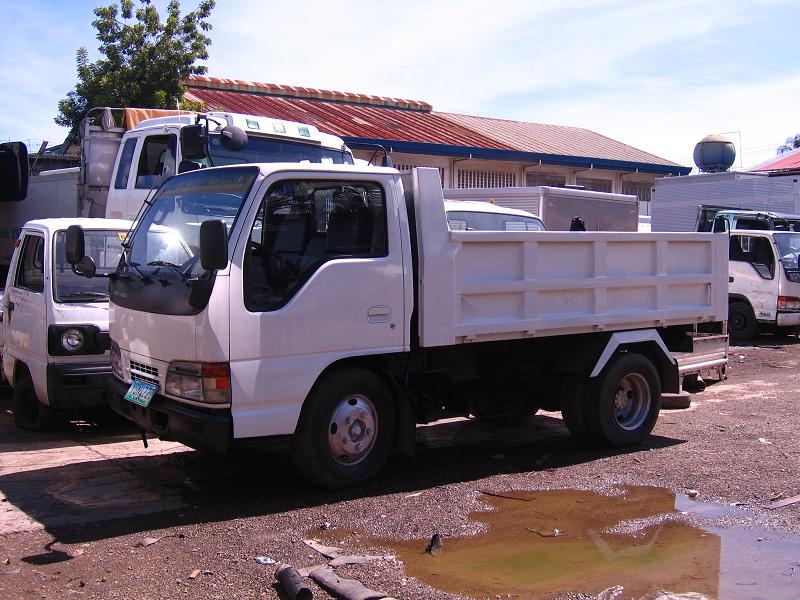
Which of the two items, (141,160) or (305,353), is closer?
(305,353)

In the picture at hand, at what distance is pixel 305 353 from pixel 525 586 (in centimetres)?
214

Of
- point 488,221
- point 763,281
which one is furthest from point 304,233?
point 763,281

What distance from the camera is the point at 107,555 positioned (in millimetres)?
5023

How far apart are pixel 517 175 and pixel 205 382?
61.4 feet

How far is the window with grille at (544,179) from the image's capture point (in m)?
23.6

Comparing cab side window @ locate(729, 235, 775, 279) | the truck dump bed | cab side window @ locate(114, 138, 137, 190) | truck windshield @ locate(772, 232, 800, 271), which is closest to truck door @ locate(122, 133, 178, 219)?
cab side window @ locate(114, 138, 137, 190)

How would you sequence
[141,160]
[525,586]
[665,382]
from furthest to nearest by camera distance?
[141,160]
[665,382]
[525,586]

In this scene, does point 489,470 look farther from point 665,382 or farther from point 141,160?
point 141,160

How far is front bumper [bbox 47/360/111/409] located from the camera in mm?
7473

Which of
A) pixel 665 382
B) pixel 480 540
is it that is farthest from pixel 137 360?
pixel 665 382

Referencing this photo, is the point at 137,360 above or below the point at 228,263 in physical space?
below

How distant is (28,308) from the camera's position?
8094 mm

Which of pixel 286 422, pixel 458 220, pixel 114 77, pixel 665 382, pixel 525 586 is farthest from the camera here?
pixel 114 77

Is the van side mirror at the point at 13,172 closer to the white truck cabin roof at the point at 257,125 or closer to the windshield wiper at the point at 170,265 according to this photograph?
the white truck cabin roof at the point at 257,125
